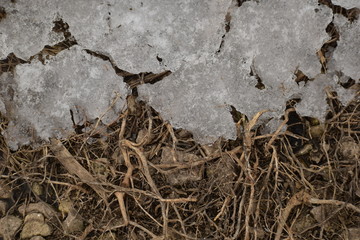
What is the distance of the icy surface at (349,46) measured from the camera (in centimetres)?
131

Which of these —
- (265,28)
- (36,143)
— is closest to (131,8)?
(265,28)

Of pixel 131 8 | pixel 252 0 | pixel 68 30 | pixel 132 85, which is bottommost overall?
pixel 132 85

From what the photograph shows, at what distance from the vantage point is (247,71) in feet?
4.37

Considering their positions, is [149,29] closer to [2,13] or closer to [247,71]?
[247,71]

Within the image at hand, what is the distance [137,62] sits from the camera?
1338mm

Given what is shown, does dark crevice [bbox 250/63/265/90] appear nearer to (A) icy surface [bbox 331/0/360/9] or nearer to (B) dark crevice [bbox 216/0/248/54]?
(B) dark crevice [bbox 216/0/248/54]

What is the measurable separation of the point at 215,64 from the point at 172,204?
46 cm

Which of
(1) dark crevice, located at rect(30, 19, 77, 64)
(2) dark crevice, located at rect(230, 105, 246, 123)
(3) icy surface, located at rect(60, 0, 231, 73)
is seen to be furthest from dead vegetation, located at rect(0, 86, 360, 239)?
(1) dark crevice, located at rect(30, 19, 77, 64)

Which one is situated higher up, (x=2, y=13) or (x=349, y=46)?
(x=349, y=46)

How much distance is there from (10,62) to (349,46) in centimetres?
109

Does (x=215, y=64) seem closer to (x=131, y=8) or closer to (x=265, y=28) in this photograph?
(x=265, y=28)

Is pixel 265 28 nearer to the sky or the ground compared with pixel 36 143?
nearer to the sky

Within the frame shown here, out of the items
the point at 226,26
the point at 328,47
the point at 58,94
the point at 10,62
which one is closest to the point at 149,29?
the point at 226,26

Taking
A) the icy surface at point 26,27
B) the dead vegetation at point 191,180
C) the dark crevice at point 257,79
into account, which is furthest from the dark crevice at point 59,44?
the dark crevice at point 257,79
